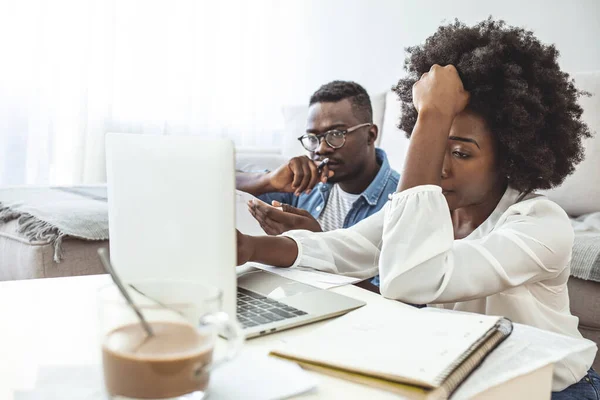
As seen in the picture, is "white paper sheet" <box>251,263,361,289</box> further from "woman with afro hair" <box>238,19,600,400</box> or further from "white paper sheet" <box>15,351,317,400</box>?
"white paper sheet" <box>15,351,317,400</box>

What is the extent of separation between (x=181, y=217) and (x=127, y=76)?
102 inches

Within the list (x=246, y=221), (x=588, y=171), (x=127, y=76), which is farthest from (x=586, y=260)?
(x=127, y=76)

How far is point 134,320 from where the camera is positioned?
1.39 feet

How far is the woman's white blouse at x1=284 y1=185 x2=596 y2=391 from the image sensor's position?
843mm

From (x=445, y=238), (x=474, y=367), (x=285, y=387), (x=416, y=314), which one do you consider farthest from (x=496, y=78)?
(x=285, y=387)

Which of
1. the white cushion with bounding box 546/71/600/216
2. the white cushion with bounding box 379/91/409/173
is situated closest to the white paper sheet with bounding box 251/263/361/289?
the white cushion with bounding box 546/71/600/216

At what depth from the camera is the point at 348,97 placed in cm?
194

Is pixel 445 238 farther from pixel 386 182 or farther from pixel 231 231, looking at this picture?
pixel 386 182

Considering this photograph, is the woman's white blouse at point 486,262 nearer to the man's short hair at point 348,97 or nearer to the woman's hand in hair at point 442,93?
the woman's hand in hair at point 442,93

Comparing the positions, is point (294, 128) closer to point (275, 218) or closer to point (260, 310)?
point (275, 218)

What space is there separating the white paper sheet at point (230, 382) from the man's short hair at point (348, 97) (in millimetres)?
1453

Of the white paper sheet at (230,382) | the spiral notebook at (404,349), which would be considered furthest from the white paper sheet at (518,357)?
the white paper sheet at (230,382)

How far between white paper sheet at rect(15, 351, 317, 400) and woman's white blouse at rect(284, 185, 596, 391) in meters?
0.35

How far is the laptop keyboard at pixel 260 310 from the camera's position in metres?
0.66
